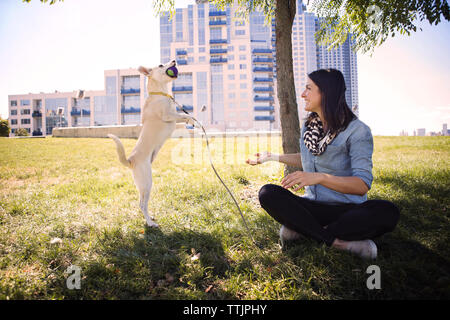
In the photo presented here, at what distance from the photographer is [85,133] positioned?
18625 millimetres

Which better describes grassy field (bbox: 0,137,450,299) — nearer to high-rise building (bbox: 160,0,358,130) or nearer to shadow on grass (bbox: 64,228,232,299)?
shadow on grass (bbox: 64,228,232,299)

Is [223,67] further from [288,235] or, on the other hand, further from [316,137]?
[288,235]

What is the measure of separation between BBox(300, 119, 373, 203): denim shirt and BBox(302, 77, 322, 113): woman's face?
0.26m

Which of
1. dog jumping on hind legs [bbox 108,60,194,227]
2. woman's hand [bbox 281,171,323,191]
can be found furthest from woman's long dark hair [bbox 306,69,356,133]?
dog jumping on hind legs [bbox 108,60,194,227]

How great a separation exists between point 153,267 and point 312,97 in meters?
1.98

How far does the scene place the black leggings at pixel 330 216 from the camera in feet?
6.07

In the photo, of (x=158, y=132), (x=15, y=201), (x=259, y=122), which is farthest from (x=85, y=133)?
(x=259, y=122)

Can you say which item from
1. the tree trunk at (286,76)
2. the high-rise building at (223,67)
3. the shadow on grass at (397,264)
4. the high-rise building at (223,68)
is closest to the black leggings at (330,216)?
the shadow on grass at (397,264)

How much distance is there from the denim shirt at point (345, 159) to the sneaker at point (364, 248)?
1.12ft

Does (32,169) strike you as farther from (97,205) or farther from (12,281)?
(12,281)

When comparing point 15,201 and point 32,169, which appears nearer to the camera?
point 15,201

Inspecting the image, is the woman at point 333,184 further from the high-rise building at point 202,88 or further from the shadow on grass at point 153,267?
the high-rise building at point 202,88

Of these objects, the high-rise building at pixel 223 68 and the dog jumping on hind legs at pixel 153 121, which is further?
the high-rise building at pixel 223 68
